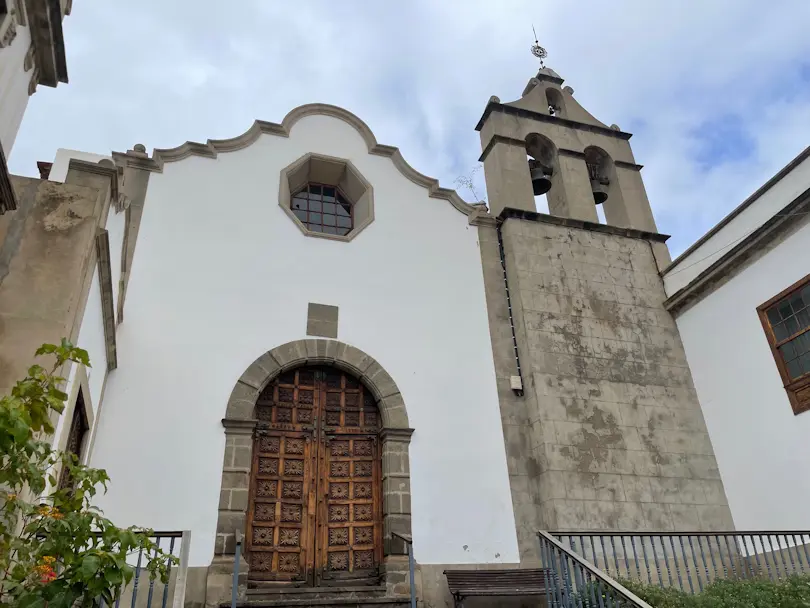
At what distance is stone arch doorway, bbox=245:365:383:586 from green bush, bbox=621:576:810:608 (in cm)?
290

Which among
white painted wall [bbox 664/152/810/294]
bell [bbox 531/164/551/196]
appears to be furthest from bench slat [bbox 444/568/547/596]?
bell [bbox 531/164/551/196]

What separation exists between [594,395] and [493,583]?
9.75 ft

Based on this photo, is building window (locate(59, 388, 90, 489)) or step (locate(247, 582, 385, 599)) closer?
building window (locate(59, 388, 90, 489))

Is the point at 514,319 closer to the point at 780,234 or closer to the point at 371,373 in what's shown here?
the point at 371,373

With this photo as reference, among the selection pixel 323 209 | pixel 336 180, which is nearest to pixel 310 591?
pixel 323 209

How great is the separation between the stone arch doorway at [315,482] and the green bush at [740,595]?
9.52 feet

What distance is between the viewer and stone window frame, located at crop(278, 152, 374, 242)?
364 inches

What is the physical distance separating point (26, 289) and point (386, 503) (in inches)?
174

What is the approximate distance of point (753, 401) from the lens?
333 inches

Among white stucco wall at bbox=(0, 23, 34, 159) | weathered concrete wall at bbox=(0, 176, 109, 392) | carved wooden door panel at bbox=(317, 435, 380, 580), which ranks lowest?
carved wooden door panel at bbox=(317, 435, 380, 580)

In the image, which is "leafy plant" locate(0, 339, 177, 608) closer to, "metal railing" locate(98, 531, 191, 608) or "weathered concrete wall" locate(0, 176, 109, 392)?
"weathered concrete wall" locate(0, 176, 109, 392)

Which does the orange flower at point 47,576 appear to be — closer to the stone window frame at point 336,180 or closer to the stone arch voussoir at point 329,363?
the stone arch voussoir at point 329,363

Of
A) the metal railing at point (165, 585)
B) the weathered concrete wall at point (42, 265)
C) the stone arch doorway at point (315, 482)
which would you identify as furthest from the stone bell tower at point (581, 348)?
the weathered concrete wall at point (42, 265)

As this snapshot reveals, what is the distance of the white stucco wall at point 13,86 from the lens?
15.3 feet
